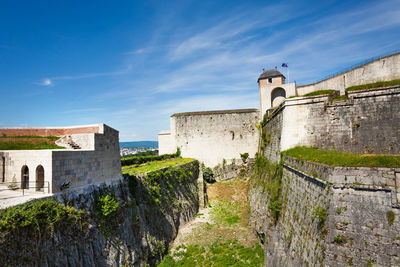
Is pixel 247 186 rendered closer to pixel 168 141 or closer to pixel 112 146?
pixel 168 141

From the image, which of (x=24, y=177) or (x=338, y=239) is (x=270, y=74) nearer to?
(x=338, y=239)

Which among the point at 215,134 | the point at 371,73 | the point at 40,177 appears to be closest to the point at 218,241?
the point at 40,177

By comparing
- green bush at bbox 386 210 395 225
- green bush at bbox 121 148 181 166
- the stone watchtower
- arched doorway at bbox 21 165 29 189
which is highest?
the stone watchtower

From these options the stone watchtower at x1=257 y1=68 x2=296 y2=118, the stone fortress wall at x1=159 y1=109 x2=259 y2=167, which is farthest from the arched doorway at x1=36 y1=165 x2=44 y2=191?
the stone watchtower at x1=257 y1=68 x2=296 y2=118

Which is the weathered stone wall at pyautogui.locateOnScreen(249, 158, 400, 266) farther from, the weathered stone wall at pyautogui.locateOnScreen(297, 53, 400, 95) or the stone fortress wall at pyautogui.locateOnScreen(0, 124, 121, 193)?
the stone fortress wall at pyautogui.locateOnScreen(0, 124, 121, 193)

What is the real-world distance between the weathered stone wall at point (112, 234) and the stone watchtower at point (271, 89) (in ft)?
43.3

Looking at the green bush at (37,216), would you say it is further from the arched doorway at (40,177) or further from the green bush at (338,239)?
the green bush at (338,239)

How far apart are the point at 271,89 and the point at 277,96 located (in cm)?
108

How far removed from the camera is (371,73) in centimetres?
1342

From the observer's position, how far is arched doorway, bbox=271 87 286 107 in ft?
77.6

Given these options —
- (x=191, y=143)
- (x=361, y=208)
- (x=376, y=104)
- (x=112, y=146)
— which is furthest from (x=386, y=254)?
(x=191, y=143)

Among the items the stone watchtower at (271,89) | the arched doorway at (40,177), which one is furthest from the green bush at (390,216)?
the stone watchtower at (271,89)

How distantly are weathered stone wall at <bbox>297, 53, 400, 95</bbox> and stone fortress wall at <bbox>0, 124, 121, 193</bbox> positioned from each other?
1511 centimetres

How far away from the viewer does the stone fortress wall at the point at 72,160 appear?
7.83 meters
